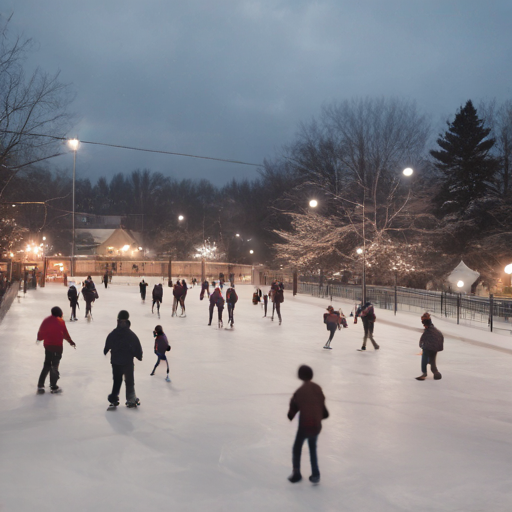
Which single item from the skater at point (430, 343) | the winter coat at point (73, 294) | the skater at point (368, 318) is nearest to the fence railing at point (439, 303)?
the skater at point (368, 318)

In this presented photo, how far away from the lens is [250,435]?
7605 millimetres

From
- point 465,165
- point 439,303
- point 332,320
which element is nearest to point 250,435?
point 332,320

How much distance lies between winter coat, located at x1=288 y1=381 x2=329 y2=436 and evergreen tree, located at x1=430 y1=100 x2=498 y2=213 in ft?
124

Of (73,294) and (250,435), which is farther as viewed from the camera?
(73,294)

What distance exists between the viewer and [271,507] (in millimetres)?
5277

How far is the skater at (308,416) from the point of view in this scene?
5770 millimetres

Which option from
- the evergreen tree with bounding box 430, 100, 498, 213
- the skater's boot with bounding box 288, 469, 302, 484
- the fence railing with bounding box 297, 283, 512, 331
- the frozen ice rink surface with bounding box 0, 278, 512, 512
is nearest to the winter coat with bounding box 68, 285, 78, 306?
the frozen ice rink surface with bounding box 0, 278, 512, 512

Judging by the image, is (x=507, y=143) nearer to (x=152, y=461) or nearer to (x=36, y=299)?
(x=36, y=299)

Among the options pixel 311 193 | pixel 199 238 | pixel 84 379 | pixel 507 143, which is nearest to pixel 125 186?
pixel 199 238

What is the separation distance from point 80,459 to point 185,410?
2545 millimetres

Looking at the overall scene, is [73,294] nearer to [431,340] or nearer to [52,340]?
[52,340]

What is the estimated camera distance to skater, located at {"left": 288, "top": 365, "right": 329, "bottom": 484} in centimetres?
577

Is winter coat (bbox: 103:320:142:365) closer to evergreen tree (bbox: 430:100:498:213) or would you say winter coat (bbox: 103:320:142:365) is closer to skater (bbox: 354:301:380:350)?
skater (bbox: 354:301:380:350)

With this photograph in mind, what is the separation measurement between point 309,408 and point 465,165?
39445 millimetres
